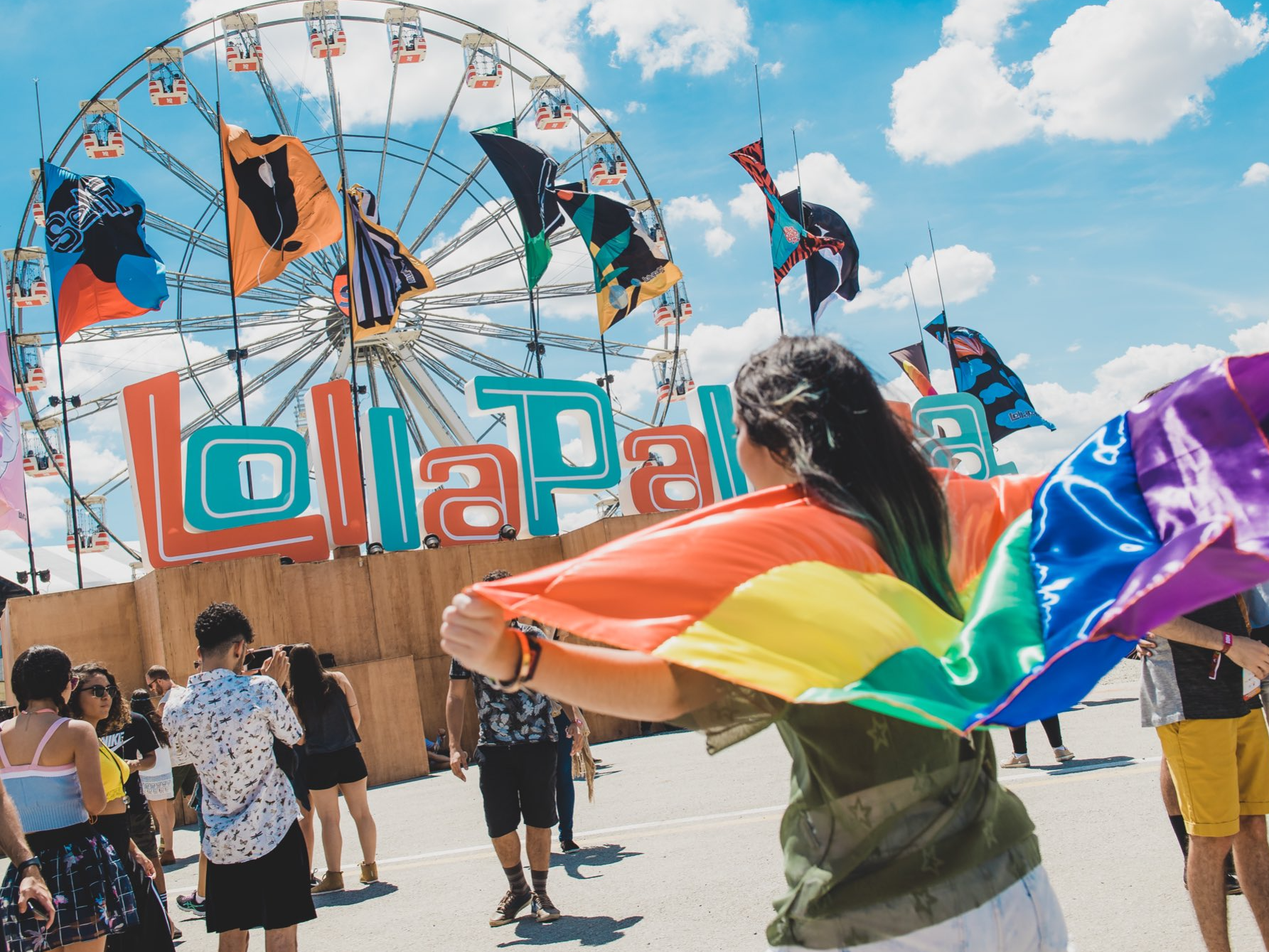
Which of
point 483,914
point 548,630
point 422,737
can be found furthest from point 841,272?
point 483,914

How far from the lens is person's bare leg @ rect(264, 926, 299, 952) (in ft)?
13.5

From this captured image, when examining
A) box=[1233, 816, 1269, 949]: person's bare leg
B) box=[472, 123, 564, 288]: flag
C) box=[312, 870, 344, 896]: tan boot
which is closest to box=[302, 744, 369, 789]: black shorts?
box=[312, 870, 344, 896]: tan boot

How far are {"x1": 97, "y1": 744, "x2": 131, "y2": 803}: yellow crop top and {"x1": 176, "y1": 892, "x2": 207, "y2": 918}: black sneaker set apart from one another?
1.87m

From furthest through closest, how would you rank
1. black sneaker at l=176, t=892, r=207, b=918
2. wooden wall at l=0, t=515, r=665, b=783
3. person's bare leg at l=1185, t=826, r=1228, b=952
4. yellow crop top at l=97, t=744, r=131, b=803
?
wooden wall at l=0, t=515, r=665, b=783
black sneaker at l=176, t=892, r=207, b=918
yellow crop top at l=97, t=744, r=131, b=803
person's bare leg at l=1185, t=826, r=1228, b=952

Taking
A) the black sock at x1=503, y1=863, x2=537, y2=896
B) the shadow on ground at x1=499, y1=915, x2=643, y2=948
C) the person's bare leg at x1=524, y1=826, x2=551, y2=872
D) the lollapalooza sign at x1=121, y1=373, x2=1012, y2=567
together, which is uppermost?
the lollapalooza sign at x1=121, y1=373, x2=1012, y2=567

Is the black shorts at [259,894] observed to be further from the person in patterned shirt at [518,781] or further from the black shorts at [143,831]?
the black shorts at [143,831]

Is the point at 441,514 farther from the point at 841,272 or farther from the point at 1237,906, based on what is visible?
the point at 1237,906

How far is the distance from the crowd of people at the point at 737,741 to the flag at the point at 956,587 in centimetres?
5

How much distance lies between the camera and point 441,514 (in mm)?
14383

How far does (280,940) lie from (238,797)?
0.57m

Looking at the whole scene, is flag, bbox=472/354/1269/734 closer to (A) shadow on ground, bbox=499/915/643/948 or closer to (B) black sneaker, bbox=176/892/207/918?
(A) shadow on ground, bbox=499/915/643/948

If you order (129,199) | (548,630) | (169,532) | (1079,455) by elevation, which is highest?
(129,199)

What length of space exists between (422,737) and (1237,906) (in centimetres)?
931

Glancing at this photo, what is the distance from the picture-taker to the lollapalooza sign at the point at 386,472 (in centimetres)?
1259
